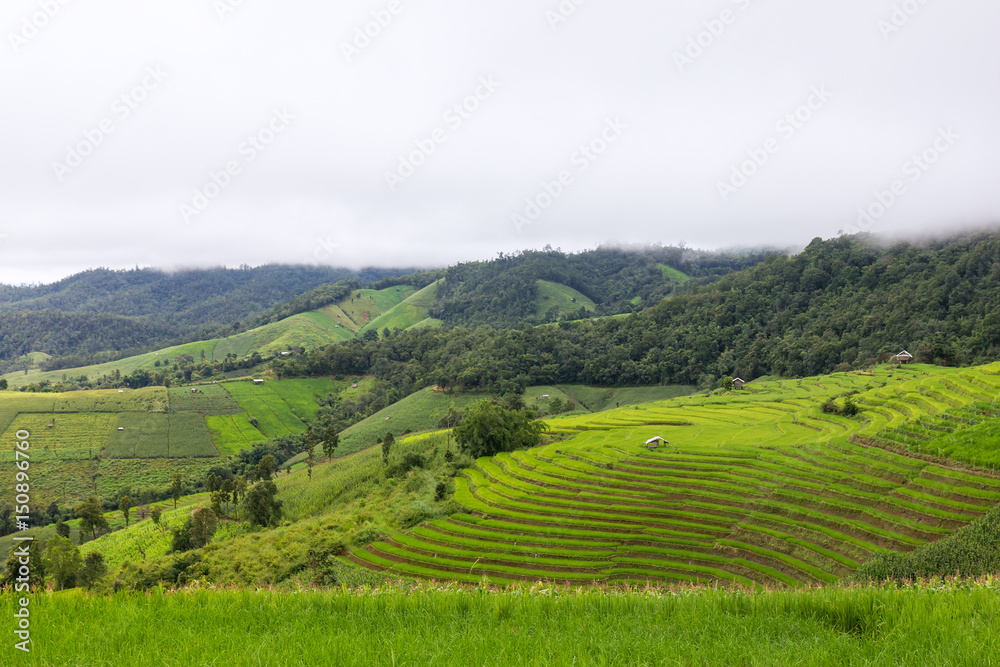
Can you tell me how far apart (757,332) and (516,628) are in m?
122

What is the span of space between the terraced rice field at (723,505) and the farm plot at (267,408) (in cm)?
7610

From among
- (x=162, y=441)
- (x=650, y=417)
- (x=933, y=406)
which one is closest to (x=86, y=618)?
(x=933, y=406)

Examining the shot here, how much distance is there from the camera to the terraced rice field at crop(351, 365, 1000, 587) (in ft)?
79.0

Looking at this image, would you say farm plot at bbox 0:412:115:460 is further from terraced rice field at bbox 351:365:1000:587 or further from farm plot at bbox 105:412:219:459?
terraced rice field at bbox 351:365:1000:587

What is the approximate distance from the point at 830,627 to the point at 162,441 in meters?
108

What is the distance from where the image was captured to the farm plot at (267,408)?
357 ft

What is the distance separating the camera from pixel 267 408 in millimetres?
114125

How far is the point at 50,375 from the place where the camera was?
164 m

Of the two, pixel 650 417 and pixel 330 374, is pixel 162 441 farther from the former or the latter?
pixel 650 417

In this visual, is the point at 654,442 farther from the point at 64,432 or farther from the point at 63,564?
the point at 64,432

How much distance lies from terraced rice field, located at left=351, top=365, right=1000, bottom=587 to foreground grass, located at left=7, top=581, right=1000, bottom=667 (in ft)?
52.4

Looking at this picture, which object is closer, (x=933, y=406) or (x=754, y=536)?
(x=754, y=536)

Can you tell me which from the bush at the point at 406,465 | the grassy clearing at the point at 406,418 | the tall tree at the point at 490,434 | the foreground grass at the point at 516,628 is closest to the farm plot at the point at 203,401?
the grassy clearing at the point at 406,418

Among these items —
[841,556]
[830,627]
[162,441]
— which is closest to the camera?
[830,627]
